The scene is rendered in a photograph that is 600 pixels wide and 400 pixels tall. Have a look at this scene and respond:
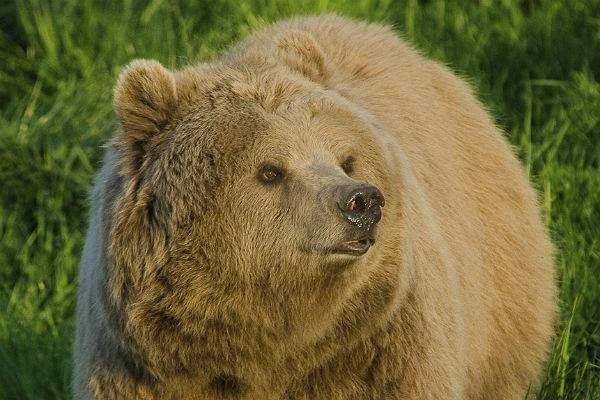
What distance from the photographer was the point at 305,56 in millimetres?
5344

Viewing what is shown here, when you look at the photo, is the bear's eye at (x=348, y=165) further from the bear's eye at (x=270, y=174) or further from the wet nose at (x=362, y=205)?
the wet nose at (x=362, y=205)

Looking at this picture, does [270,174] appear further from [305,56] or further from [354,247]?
[305,56]

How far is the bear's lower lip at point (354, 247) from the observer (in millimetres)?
4668

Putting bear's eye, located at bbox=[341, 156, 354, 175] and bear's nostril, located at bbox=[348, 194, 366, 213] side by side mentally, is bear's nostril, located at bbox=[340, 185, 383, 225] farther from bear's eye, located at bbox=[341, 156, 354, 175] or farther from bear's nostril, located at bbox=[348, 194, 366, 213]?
bear's eye, located at bbox=[341, 156, 354, 175]

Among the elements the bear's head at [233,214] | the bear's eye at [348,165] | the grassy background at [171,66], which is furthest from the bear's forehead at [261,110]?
the grassy background at [171,66]

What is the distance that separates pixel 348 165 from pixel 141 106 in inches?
30.4

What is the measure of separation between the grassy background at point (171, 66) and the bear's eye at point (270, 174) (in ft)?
7.21

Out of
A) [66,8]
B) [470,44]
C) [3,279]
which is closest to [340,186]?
[3,279]

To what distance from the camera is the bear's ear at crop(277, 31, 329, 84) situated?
17.3 feet

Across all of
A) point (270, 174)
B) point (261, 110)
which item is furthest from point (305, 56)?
point (270, 174)

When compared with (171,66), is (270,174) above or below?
above

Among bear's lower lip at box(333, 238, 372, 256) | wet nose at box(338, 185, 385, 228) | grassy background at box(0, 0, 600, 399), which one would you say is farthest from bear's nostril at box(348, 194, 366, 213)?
grassy background at box(0, 0, 600, 399)

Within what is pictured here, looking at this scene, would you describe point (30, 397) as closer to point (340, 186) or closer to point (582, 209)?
point (340, 186)

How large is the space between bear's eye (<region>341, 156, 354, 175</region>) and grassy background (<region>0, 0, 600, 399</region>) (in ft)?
6.59
